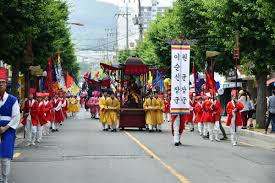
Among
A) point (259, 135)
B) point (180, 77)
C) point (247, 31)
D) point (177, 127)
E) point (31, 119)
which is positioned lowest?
point (259, 135)

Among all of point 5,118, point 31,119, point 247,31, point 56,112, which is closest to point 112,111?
point 56,112

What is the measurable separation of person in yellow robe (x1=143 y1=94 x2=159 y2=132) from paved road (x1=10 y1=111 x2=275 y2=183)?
6.61 meters

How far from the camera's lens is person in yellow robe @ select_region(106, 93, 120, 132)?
27.6 m

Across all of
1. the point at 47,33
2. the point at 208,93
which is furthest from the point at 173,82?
the point at 47,33

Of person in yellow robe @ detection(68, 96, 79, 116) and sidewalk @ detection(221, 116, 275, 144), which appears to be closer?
sidewalk @ detection(221, 116, 275, 144)

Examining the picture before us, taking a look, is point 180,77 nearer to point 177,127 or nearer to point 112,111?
point 177,127

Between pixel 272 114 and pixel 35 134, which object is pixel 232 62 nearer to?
pixel 272 114

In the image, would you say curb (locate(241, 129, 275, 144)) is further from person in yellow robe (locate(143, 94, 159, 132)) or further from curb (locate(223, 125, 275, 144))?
person in yellow robe (locate(143, 94, 159, 132))

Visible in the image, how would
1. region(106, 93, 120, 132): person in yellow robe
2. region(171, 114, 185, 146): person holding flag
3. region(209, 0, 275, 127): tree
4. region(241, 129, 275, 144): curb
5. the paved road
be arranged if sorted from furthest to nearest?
1. region(106, 93, 120, 132): person in yellow robe
2. region(209, 0, 275, 127): tree
3. region(241, 129, 275, 144): curb
4. region(171, 114, 185, 146): person holding flag
5. the paved road

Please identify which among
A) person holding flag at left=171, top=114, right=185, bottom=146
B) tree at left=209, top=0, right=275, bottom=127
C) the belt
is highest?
tree at left=209, top=0, right=275, bottom=127

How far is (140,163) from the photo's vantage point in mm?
13992

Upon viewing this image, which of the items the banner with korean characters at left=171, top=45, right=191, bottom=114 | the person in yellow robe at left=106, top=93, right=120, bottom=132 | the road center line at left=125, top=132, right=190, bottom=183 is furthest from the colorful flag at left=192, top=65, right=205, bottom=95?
the road center line at left=125, top=132, right=190, bottom=183

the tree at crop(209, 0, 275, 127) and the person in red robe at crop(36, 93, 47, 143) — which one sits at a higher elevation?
the tree at crop(209, 0, 275, 127)

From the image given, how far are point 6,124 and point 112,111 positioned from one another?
17838 millimetres
